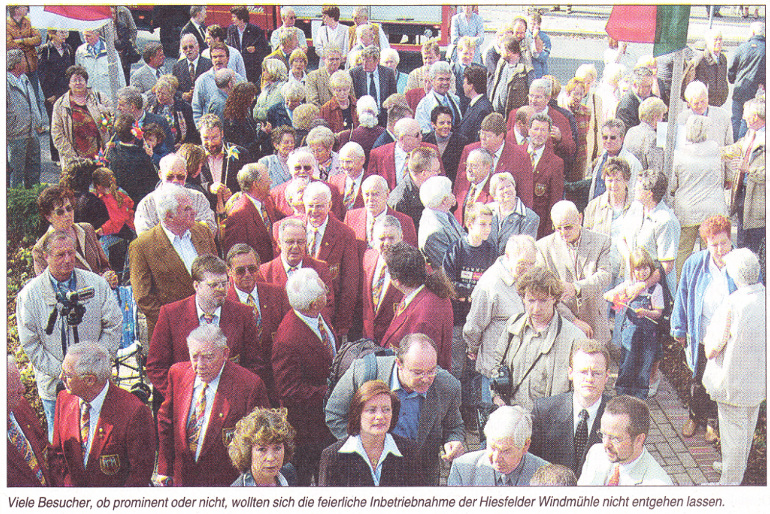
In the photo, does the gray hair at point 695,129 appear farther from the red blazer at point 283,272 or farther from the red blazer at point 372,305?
the red blazer at point 283,272

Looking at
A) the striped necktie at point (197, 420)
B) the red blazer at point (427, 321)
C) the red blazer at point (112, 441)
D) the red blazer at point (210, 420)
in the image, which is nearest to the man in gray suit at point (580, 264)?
the red blazer at point (427, 321)

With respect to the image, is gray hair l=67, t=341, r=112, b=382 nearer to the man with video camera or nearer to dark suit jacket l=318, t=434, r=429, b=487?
the man with video camera

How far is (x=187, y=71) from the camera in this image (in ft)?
27.9

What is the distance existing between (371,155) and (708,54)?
13.5 feet

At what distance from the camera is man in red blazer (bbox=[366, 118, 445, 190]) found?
6.53 meters

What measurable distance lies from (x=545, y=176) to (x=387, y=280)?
1878 mm

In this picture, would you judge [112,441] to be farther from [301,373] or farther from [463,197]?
[463,197]

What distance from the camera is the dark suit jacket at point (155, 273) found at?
17.4 feet

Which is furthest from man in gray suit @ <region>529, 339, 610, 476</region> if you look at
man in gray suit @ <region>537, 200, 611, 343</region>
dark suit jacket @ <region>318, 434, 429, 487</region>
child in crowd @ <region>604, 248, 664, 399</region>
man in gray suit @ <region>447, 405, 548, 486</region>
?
child in crowd @ <region>604, 248, 664, 399</region>

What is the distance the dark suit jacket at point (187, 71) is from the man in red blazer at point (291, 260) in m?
3.56

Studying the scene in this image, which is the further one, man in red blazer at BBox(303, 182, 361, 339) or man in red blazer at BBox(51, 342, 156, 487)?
man in red blazer at BBox(303, 182, 361, 339)

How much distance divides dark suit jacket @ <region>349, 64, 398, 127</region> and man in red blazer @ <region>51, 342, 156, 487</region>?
4234 mm

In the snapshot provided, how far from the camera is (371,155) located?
6684 millimetres
